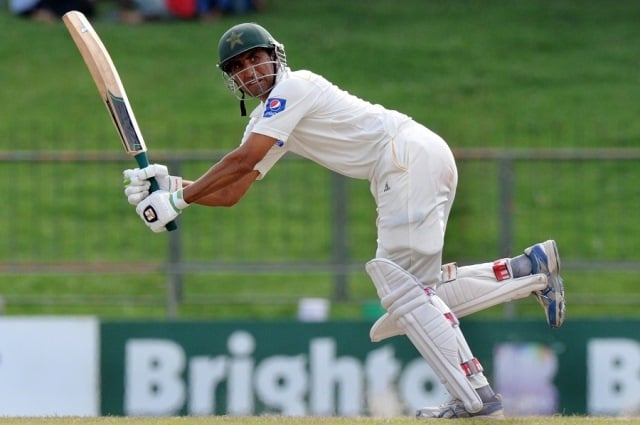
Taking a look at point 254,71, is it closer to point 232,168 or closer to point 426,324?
point 232,168

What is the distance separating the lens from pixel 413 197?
6.53 meters

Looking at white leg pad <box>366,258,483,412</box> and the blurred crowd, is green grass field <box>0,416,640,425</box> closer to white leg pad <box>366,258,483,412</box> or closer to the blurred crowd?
white leg pad <box>366,258,483,412</box>

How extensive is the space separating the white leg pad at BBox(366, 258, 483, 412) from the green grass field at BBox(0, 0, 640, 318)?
464 cm

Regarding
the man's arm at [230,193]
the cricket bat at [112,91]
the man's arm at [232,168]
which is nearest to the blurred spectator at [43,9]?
the cricket bat at [112,91]

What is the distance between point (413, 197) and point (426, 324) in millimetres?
554

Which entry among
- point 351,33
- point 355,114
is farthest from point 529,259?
point 351,33

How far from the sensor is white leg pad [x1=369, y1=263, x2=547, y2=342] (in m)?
6.86

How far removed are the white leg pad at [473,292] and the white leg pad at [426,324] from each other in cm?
29

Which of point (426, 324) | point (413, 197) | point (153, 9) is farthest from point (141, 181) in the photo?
point (153, 9)

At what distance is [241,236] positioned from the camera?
1203cm

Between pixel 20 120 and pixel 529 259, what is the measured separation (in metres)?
10.6

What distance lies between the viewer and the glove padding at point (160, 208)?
21.5 feet

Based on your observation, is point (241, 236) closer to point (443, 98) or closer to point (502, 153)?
point (502, 153)

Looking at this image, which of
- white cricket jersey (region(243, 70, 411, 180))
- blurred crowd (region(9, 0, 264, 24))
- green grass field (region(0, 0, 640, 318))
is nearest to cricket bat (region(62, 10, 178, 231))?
white cricket jersey (region(243, 70, 411, 180))
